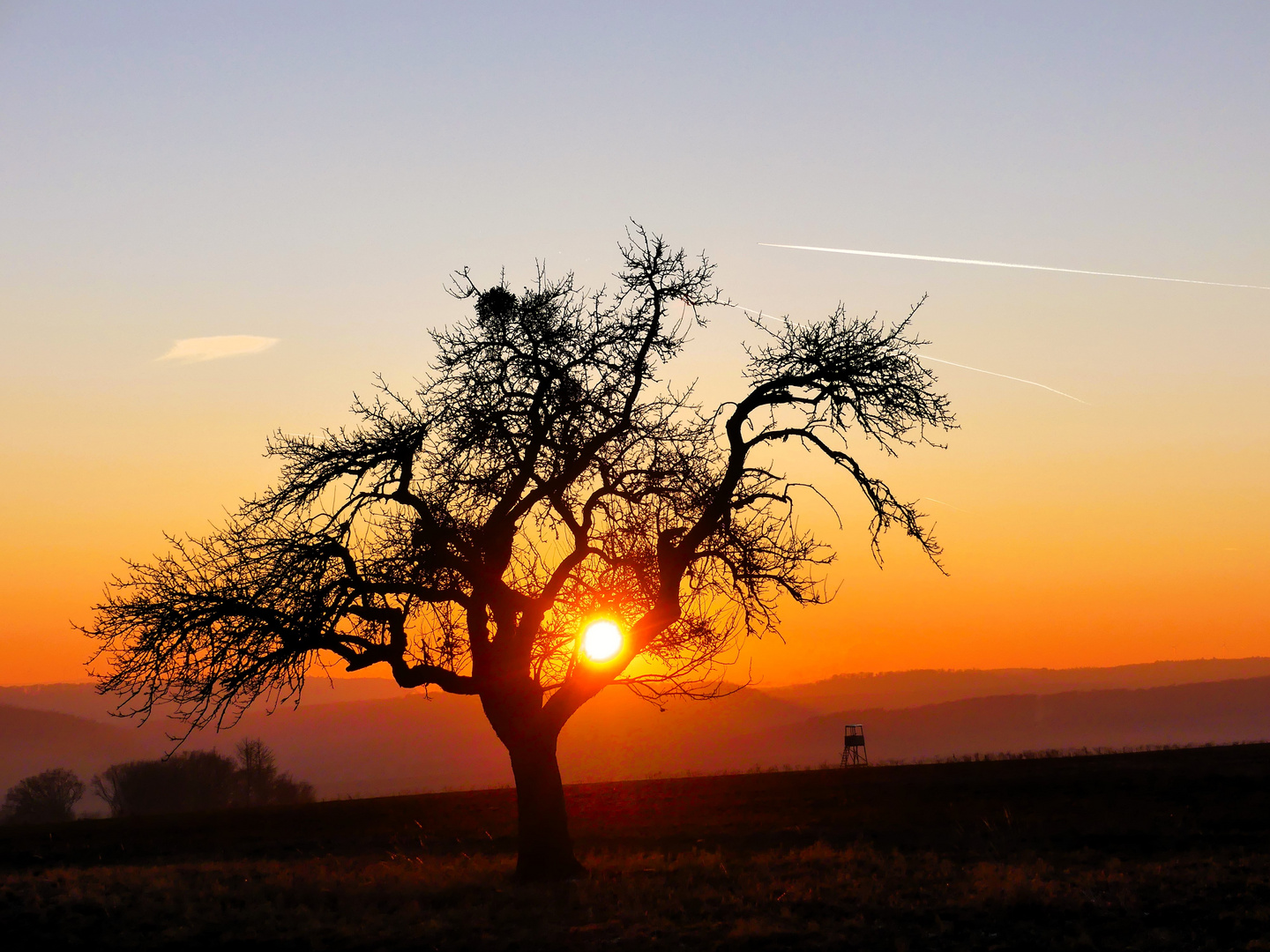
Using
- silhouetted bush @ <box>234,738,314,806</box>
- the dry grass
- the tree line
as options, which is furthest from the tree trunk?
silhouetted bush @ <box>234,738,314,806</box>

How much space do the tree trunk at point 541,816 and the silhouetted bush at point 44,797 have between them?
7458 centimetres

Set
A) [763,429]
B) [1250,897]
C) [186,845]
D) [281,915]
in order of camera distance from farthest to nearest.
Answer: [186,845], [763,429], [281,915], [1250,897]

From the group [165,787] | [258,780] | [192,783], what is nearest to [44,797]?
[165,787]

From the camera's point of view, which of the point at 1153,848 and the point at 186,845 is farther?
the point at 186,845

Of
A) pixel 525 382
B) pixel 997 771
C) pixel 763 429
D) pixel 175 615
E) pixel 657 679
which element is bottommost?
pixel 997 771

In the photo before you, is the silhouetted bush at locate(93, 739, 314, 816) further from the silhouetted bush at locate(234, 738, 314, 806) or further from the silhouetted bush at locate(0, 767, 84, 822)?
the silhouetted bush at locate(0, 767, 84, 822)

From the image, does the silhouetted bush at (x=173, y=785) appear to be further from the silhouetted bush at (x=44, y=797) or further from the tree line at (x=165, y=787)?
the silhouetted bush at (x=44, y=797)

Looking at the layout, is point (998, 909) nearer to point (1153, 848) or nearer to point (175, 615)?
point (1153, 848)

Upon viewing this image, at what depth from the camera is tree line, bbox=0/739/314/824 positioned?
80.6 meters

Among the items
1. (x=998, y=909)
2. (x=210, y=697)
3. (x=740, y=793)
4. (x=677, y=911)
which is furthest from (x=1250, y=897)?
(x=740, y=793)

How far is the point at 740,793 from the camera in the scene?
113 feet

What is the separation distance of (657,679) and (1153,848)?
1001 cm

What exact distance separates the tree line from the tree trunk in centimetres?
6650

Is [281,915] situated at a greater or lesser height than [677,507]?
lesser
